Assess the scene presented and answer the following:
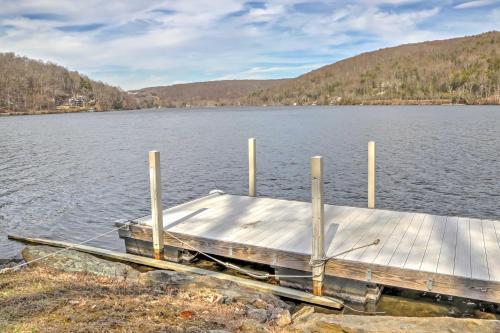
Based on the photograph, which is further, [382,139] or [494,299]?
[382,139]

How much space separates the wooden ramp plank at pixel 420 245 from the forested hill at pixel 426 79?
118 meters

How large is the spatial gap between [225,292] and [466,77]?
152 metres

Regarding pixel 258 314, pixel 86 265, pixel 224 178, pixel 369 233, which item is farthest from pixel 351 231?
pixel 224 178

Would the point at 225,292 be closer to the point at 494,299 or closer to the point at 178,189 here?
the point at 494,299

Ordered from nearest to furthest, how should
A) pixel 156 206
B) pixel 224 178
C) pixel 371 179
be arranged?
pixel 156 206, pixel 371 179, pixel 224 178

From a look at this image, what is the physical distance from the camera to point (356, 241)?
26.3ft

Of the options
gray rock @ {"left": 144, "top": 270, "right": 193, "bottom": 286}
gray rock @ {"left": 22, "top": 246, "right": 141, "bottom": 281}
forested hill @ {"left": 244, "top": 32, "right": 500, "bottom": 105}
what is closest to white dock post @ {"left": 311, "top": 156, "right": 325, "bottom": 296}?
gray rock @ {"left": 144, "top": 270, "right": 193, "bottom": 286}

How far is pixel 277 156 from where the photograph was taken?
96.6ft

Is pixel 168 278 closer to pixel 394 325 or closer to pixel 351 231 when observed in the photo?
pixel 351 231

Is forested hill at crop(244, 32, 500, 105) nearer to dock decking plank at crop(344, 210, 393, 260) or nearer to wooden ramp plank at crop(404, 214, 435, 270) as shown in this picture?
dock decking plank at crop(344, 210, 393, 260)

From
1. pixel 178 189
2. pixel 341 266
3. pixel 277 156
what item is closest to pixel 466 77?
pixel 277 156

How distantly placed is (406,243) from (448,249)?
2.33ft

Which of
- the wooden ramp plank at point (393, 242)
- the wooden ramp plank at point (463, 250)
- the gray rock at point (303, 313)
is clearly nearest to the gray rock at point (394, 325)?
the gray rock at point (303, 313)

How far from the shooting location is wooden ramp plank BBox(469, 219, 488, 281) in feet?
20.9
